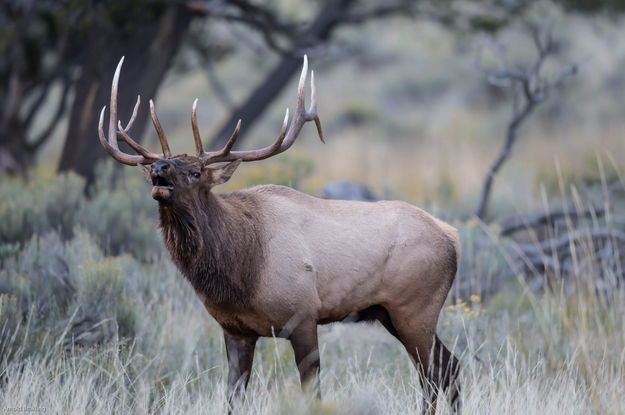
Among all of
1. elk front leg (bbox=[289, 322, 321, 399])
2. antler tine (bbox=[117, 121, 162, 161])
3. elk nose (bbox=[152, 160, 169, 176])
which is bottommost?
elk front leg (bbox=[289, 322, 321, 399])

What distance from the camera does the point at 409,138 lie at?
19188 millimetres

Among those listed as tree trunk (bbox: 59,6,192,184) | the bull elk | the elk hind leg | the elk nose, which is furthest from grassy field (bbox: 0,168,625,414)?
tree trunk (bbox: 59,6,192,184)

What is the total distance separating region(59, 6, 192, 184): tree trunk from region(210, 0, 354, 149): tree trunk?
186cm

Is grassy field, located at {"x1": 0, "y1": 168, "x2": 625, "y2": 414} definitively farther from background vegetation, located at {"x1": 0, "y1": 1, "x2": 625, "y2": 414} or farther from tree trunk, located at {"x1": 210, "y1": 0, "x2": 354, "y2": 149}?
tree trunk, located at {"x1": 210, "y1": 0, "x2": 354, "y2": 149}

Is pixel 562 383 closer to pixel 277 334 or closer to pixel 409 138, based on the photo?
pixel 277 334

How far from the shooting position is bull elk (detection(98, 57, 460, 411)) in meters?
4.46

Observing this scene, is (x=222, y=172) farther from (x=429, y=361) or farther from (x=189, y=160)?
(x=429, y=361)

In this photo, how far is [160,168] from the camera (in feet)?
13.5

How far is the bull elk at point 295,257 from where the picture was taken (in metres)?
4.46

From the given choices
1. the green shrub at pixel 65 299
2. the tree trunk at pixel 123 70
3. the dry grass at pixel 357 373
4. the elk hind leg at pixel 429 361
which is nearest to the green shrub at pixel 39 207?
the green shrub at pixel 65 299

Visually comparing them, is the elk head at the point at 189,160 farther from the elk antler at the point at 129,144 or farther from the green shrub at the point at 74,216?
the green shrub at the point at 74,216

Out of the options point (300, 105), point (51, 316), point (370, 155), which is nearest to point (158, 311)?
point (51, 316)

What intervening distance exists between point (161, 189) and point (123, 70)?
20.9ft

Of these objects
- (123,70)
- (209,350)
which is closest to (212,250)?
(209,350)
